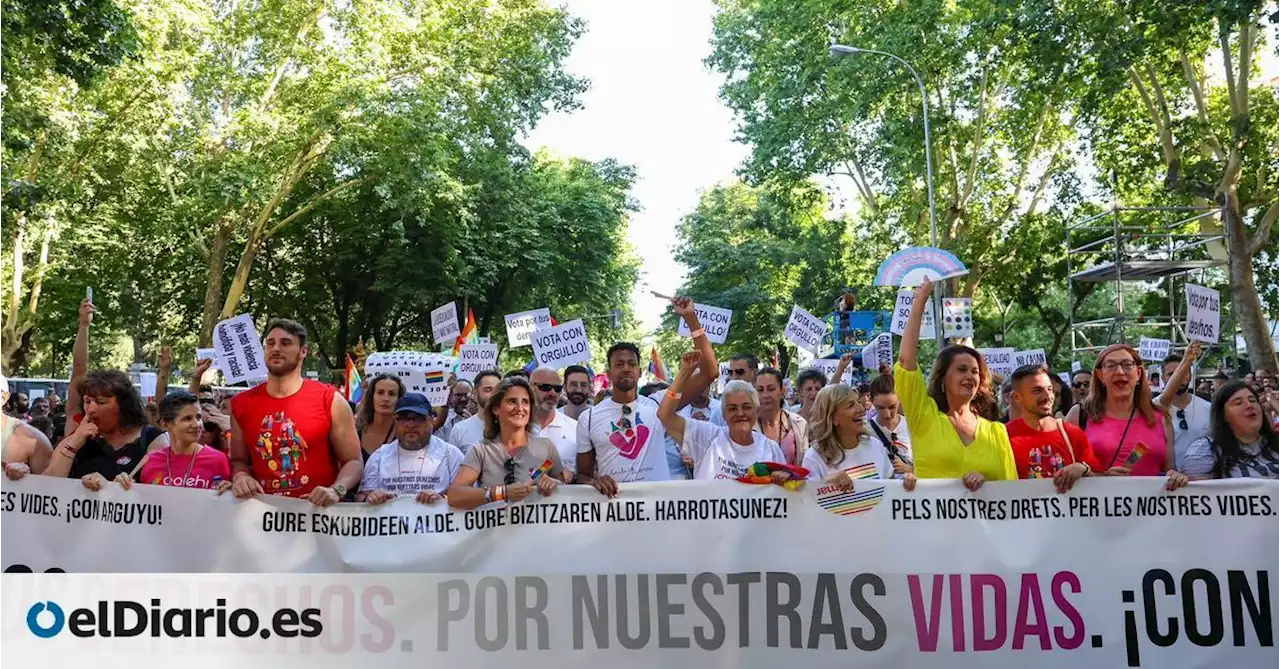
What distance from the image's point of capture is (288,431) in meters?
5.82

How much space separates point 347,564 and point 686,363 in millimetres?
1841

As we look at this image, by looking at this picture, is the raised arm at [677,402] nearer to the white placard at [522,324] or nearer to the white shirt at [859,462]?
the white shirt at [859,462]

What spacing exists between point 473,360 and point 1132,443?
975cm

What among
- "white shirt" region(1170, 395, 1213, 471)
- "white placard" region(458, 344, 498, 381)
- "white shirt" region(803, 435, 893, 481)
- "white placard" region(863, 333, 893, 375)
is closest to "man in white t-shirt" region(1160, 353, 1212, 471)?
"white shirt" region(1170, 395, 1213, 471)

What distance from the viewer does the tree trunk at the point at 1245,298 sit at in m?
23.1

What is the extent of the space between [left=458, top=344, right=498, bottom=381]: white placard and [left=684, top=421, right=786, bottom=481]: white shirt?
8541mm

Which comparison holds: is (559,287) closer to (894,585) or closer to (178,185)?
(178,185)

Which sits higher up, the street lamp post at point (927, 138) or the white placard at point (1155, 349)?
the street lamp post at point (927, 138)

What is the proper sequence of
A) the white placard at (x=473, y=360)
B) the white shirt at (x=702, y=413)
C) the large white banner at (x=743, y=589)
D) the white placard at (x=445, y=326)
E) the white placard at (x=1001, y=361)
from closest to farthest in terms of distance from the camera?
the large white banner at (x=743, y=589) → the white shirt at (x=702, y=413) → the white placard at (x=1001, y=361) → the white placard at (x=473, y=360) → the white placard at (x=445, y=326)

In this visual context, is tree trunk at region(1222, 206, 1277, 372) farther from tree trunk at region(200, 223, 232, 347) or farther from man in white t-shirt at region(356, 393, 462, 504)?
tree trunk at region(200, 223, 232, 347)

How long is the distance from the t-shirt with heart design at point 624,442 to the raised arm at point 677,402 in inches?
2.3

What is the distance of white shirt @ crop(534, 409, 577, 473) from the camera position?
6516 millimetres

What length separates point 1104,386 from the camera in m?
6.36

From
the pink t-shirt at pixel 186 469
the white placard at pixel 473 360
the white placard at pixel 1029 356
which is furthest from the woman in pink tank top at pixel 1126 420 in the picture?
the white placard at pixel 473 360
